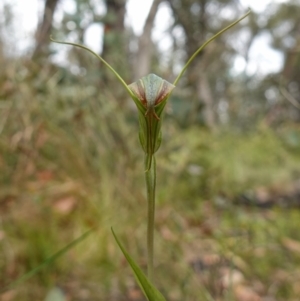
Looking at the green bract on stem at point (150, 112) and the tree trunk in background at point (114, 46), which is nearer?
the green bract on stem at point (150, 112)

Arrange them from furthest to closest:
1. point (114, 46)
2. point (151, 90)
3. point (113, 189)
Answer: point (114, 46) < point (113, 189) < point (151, 90)

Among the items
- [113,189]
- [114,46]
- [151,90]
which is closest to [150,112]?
[151,90]

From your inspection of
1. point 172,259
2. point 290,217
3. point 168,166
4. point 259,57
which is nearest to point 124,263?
point 172,259

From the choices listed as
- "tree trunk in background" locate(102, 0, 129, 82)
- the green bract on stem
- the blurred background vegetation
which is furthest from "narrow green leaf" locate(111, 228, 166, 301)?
"tree trunk in background" locate(102, 0, 129, 82)

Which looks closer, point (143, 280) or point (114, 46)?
point (143, 280)

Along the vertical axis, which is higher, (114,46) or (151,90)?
(114,46)

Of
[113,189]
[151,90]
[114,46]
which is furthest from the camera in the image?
[114,46]

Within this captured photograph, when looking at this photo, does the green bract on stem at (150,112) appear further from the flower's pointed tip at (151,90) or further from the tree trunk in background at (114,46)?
the tree trunk in background at (114,46)

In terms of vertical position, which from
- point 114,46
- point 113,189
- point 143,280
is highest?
point 114,46

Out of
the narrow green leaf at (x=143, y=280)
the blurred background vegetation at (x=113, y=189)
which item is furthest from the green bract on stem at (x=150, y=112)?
the blurred background vegetation at (x=113, y=189)

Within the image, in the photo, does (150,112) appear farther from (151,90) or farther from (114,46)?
(114,46)
